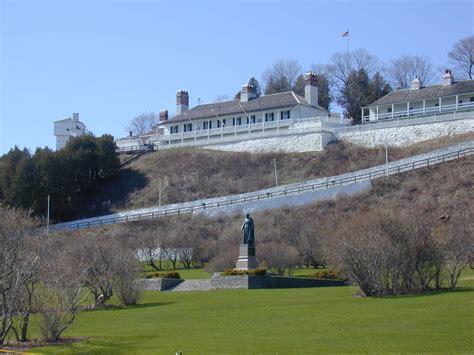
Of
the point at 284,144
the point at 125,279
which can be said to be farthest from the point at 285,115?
the point at 125,279

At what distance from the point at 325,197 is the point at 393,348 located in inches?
1854

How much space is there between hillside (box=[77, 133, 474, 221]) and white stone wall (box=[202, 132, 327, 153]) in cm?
98

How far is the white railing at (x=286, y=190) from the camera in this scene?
2600 inches

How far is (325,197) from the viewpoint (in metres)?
65.5

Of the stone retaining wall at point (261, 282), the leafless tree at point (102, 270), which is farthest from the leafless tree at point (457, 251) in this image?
the leafless tree at point (102, 270)

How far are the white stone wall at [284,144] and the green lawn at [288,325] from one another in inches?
1881

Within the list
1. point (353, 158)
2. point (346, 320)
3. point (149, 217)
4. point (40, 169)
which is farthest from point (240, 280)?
point (40, 169)

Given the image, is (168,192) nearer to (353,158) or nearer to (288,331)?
(353,158)

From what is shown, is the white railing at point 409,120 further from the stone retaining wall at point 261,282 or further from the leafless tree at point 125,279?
the leafless tree at point 125,279

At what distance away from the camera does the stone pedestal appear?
142 feet

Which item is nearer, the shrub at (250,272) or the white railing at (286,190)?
the shrub at (250,272)

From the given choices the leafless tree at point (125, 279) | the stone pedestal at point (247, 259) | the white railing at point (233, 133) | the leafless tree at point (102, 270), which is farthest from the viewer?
the white railing at point (233, 133)

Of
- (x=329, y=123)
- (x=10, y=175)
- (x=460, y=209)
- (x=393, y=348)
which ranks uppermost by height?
(x=329, y=123)

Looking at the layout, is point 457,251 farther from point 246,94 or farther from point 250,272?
point 246,94
